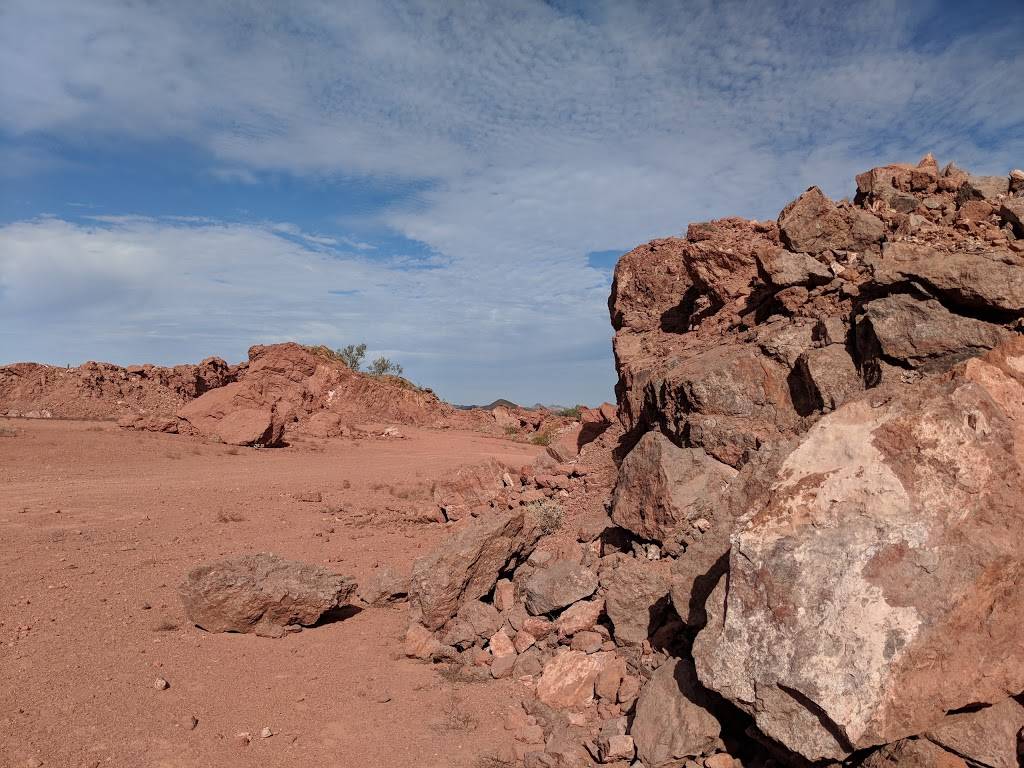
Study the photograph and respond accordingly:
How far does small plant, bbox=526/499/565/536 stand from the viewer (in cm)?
666

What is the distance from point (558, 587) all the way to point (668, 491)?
118 centimetres

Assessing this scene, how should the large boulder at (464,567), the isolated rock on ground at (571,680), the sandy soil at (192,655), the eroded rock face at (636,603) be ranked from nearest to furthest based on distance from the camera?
the sandy soil at (192,655) < the isolated rock on ground at (571,680) < the eroded rock face at (636,603) < the large boulder at (464,567)

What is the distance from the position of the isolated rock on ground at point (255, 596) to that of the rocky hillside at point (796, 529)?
82 cm

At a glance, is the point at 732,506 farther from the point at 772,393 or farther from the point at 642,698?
the point at 772,393

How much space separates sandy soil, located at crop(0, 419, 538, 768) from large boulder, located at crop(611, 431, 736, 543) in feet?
5.71

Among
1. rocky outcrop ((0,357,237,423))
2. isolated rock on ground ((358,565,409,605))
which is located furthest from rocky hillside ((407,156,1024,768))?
rocky outcrop ((0,357,237,423))

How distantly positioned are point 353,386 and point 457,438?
507cm

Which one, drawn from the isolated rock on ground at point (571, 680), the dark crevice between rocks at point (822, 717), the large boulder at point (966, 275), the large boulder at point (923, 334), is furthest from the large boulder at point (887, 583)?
the large boulder at point (966, 275)

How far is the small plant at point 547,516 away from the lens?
6664 mm

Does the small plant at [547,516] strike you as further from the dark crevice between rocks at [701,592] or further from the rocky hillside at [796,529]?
the dark crevice between rocks at [701,592]

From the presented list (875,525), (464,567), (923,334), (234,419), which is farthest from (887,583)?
(234,419)

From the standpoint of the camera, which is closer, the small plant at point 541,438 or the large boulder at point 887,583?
the large boulder at point 887,583

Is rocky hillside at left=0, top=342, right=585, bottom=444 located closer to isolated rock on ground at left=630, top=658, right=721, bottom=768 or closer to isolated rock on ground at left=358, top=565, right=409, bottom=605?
isolated rock on ground at left=358, top=565, right=409, bottom=605

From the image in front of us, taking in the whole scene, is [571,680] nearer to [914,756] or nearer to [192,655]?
[914,756]
